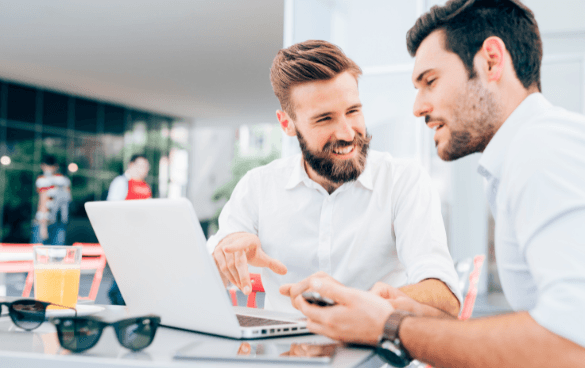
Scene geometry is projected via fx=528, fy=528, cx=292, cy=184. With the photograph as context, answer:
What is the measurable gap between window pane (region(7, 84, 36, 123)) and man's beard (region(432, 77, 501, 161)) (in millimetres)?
10894

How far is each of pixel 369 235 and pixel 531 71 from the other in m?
0.72

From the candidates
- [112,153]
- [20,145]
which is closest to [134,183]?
[20,145]

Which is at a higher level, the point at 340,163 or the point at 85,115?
the point at 85,115

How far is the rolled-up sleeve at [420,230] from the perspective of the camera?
4.26 ft

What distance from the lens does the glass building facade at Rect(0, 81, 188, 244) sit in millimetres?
10266

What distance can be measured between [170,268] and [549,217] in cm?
61

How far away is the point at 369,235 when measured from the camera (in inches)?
63.1

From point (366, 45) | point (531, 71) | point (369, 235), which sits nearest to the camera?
point (531, 71)

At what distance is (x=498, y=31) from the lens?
3.42ft

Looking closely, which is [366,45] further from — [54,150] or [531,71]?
[54,150]

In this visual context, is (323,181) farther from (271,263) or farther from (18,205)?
(18,205)

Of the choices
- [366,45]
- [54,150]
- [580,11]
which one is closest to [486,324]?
[366,45]

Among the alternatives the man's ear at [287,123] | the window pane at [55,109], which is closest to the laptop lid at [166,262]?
the man's ear at [287,123]

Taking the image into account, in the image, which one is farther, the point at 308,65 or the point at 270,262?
the point at 308,65
